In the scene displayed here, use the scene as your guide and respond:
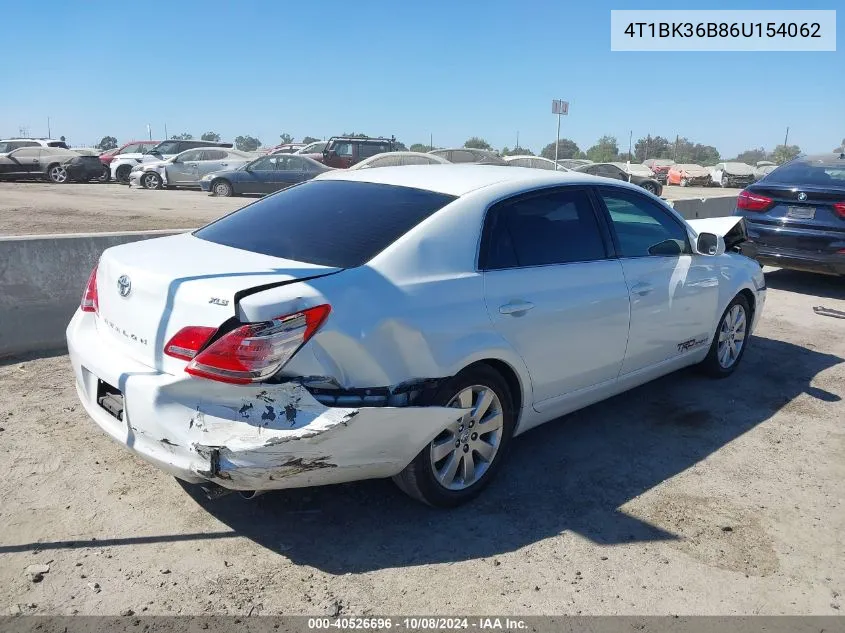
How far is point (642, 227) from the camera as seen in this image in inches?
190

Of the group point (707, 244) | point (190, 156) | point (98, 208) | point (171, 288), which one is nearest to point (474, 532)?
point (171, 288)

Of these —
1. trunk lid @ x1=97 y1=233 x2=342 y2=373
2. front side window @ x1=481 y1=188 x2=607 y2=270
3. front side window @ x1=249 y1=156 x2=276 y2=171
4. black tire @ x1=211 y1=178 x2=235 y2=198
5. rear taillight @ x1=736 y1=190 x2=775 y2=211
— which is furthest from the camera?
black tire @ x1=211 y1=178 x2=235 y2=198

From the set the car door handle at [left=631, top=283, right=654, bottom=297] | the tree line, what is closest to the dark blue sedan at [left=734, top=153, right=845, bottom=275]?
the car door handle at [left=631, top=283, right=654, bottom=297]

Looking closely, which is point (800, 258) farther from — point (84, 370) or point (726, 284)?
point (84, 370)

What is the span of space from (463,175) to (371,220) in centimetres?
75

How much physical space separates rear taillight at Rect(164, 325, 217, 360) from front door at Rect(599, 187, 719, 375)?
103 inches

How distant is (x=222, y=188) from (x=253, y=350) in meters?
20.4

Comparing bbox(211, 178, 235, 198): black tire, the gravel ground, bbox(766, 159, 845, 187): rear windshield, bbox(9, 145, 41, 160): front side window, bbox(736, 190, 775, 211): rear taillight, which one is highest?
bbox(9, 145, 41, 160): front side window

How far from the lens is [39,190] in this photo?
74.3ft

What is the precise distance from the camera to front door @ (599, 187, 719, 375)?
4.54 m

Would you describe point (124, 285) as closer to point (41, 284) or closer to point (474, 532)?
point (474, 532)

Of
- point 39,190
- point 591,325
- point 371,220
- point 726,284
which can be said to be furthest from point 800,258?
point 39,190

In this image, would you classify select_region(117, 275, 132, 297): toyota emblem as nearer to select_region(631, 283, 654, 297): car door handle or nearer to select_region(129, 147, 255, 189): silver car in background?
select_region(631, 283, 654, 297): car door handle

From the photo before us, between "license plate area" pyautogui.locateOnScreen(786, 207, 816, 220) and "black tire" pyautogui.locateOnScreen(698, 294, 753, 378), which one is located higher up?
"license plate area" pyautogui.locateOnScreen(786, 207, 816, 220)
